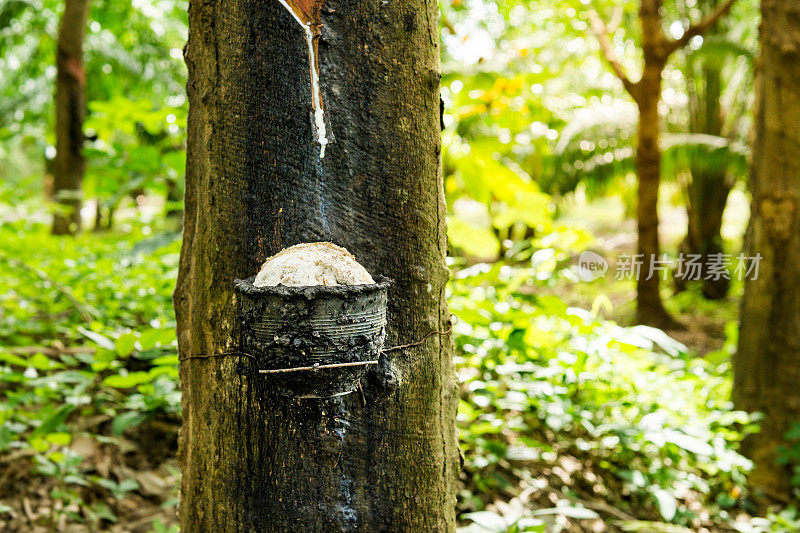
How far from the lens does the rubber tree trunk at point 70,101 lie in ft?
18.9

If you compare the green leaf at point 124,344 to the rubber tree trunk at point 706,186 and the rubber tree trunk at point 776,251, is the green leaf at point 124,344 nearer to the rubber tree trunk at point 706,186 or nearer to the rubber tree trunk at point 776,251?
the rubber tree trunk at point 776,251

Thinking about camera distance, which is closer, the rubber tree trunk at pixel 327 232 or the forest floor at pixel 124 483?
the rubber tree trunk at pixel 327 232

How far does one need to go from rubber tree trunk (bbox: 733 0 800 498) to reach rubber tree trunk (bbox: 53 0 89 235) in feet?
18.9

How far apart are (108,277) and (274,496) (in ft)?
8.57

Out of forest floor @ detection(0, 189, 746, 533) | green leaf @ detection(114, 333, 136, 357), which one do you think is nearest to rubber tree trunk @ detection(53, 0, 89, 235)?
forest floor @ detection(0, 189, 746, 533)

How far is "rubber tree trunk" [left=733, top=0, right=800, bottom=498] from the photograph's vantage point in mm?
3340

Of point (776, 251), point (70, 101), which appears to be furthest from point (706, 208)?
point (70, 101)

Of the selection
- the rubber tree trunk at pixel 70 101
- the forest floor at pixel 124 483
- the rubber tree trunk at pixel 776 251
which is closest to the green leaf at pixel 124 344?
the forest floor at pixel 124 483

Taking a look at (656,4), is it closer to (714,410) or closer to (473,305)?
(714,410)

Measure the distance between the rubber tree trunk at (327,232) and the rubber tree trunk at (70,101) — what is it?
5314 millimetres

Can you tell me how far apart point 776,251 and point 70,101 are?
623cm

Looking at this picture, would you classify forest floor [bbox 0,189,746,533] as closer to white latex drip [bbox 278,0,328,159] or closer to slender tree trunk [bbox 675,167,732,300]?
white latex drip [bbox 278,0,328,159]

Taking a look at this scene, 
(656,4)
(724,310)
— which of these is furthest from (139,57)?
(724,310)

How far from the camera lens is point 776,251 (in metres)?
3.37
